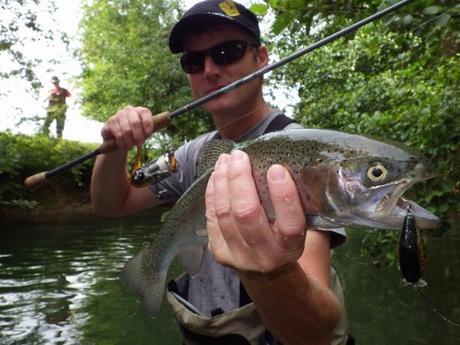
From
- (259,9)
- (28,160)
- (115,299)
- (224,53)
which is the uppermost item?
(28,160)

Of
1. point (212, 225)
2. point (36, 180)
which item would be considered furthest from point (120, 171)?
point (212, 225)

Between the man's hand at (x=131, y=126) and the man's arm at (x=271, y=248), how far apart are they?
3.05 ft

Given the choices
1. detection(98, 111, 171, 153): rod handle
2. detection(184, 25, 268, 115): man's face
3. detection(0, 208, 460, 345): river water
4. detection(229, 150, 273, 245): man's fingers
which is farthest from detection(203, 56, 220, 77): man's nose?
Answer: detection(0, 208, 460, 345): river water

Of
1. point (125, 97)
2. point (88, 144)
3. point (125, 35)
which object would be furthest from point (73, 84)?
point (88, 144)

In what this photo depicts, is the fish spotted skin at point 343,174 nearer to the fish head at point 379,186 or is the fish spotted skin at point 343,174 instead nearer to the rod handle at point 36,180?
the fish head at point 379,186

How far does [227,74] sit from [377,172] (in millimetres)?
1668

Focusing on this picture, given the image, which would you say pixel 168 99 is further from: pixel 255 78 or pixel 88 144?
pixel 255 78

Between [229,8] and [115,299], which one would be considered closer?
[229,8]

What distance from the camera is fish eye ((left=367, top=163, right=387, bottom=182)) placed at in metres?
1.47

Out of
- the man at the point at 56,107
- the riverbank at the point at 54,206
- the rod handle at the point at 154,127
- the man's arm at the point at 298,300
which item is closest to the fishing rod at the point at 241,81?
the rod handle at the point at 154,127

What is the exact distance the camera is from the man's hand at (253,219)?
1.50m

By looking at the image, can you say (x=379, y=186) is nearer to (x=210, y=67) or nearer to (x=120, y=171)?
(x=210, y=67)

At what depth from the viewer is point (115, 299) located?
7.00 m

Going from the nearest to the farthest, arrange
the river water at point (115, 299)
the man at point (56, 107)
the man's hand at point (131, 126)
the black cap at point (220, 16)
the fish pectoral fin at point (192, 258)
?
1. the fish pectoral fin at point (192, 258)
2. the man's hand at point (131, 126)
3. the black cap at point (220, 16)
4. the river water at point (115, 299)
5. the man at point (56, 107)
